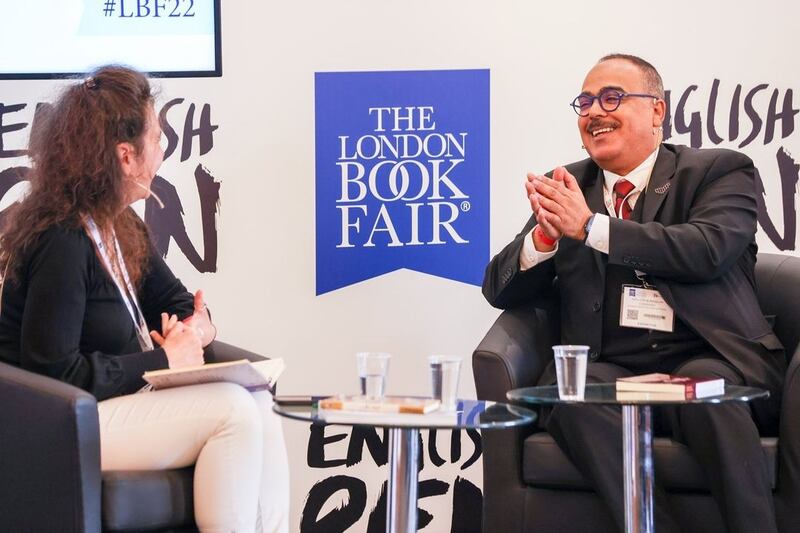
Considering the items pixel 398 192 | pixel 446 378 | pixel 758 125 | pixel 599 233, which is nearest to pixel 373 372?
pixel 446 378

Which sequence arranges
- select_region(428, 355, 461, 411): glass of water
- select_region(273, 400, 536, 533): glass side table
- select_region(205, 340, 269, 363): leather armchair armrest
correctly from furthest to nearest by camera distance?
select_region(205, 340, 269, 363): leather armchair armrest, select_region(428, 355, 461, 411): glass of water, select_region(273, 400, 536, 533): glass side table

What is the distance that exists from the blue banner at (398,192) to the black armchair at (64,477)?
1516mm

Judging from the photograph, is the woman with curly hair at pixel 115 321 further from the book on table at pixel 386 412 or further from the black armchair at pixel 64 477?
the book on table at pixel 386 412

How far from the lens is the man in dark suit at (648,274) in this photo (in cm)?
Answer: 274

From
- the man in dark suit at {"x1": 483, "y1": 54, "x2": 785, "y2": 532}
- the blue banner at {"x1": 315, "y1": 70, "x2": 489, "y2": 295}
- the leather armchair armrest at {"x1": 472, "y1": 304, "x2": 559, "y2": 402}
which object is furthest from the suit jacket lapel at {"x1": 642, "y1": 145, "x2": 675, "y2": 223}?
the blue banner at {"x1": 315, "y1": 70, "x2": 489, "y2": 295}

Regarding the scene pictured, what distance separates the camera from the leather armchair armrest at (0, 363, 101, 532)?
2.29m

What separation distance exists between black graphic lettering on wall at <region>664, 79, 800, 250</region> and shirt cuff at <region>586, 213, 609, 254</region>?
1.03m

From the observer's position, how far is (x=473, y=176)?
3.90m

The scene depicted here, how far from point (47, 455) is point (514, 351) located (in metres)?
1.28

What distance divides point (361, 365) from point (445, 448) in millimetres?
1826

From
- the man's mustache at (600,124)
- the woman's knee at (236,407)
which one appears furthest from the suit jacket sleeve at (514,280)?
the woman's knee at (236,407)

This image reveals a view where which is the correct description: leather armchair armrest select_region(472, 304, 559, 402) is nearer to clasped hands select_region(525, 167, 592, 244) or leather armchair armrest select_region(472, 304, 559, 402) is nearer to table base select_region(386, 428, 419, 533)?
clasped hands select_region(525, 167, 592, 244)

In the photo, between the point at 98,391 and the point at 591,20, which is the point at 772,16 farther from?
the point at 98,391

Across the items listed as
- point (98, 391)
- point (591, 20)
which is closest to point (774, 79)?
point (591, 20)
